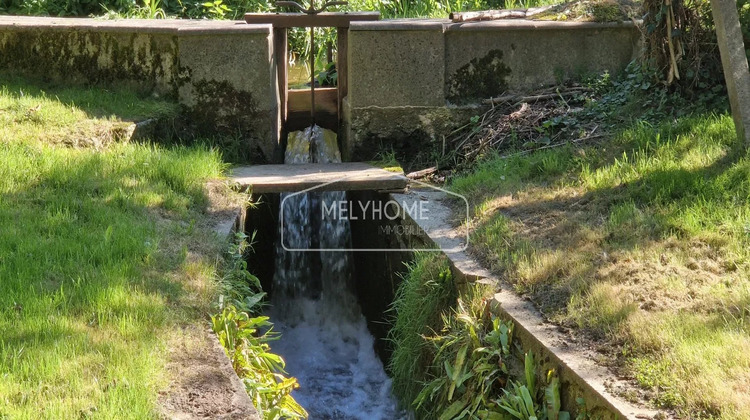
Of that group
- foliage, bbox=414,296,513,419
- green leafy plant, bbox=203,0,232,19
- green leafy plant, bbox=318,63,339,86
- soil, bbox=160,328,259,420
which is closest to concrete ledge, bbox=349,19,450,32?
green leafy plant, bbox=318,63,339,86

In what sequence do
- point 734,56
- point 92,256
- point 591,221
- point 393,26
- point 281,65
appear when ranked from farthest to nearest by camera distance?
point 281,65, point 393,26, point 734,56, point 591,221, point 92,256

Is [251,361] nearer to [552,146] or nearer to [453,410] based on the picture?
[453,410]

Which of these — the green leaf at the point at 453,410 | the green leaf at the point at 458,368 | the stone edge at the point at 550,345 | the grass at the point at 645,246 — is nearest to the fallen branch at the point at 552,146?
the grass at the point at 645,246

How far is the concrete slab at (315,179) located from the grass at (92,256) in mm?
329

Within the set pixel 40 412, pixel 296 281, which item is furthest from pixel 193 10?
pixel 40 412

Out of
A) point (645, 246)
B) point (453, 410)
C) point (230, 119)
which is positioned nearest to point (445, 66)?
point (230, 119)

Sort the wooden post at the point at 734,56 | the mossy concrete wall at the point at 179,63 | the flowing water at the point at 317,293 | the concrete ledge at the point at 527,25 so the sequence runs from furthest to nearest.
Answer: the concrete ledge at the point at 527,25, the mossy concrete wall at the point at 179,63, the flowing water at the point at 317,293, the wooden post at the point at 734,56

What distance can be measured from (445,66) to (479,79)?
0.37 m

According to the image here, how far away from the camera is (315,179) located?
7.30m

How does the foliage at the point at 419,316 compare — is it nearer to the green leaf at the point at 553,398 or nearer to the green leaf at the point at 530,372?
the green leaf at the point at 530,372

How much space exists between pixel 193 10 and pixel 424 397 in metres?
8.54

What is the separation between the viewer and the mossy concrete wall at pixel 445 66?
8016 millimetres

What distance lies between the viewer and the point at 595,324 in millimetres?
4434

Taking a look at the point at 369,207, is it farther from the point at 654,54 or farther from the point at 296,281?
the point at 654,54
